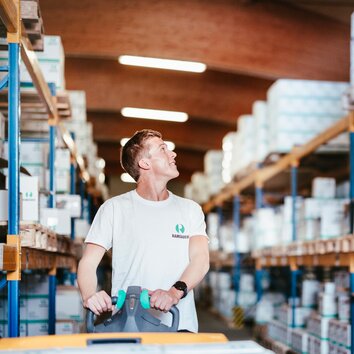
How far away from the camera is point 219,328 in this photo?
13883mm

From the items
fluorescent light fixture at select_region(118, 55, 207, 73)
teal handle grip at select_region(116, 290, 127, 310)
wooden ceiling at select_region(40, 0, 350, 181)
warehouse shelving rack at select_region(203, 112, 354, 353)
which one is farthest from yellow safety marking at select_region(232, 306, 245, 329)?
teal handle grip at select_region(116, 290, 127, 310)

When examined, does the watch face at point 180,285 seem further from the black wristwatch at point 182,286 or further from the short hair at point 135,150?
the short hair at point 135,150

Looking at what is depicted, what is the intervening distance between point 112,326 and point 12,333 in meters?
1.32

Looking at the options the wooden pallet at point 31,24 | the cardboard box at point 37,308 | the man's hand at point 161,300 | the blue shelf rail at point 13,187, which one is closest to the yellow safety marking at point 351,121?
the wooden pallet at point 31,24

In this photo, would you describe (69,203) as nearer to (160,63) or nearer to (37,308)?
(37,308)

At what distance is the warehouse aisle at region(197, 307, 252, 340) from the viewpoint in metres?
12.4

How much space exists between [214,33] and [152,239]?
8891 mm

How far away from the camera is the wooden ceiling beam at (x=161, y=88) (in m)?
15.9

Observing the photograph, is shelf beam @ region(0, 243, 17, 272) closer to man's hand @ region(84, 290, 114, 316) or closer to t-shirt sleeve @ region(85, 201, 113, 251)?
t-shirt sleeve @ region(85, 201, 113, 251)

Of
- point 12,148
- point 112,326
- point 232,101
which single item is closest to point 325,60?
point 232,101

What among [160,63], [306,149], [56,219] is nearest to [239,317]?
[160,63]

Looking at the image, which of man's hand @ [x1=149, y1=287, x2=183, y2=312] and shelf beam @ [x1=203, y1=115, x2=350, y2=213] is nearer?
man's hand @ [x1=149, y1=287, x2=183, y2=312]

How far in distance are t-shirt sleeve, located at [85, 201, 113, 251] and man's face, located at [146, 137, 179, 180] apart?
308 millimetres

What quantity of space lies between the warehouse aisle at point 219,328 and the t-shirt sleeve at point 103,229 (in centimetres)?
827
